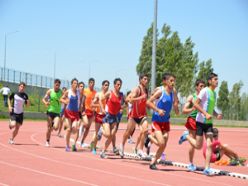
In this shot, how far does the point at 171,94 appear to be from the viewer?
12.1 m

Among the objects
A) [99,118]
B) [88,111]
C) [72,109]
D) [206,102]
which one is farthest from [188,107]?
[88,111]

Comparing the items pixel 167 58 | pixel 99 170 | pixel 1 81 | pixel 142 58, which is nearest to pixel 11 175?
pixel 99 170

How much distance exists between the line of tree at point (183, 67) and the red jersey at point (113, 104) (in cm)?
4030

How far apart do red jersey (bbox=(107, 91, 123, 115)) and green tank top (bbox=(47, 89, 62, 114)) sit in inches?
129

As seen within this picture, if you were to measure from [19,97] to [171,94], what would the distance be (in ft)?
22.8

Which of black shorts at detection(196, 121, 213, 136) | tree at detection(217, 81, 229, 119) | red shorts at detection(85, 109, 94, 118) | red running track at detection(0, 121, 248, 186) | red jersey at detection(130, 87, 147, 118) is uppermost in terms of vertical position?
tree at detection(217, 81, 229, 119)

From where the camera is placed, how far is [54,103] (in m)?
17.1

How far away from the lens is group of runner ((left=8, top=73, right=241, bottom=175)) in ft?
37.6

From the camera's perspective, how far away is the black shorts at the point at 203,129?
11375 millimetres

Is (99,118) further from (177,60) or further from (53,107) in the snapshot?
(177,60)

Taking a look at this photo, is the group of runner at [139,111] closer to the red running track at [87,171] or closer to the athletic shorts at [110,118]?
the athletic shorts at [110,118]

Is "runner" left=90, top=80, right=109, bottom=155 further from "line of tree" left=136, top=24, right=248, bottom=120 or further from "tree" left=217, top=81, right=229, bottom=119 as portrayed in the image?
"tree" left=217, top=81, right=229, bottom=119

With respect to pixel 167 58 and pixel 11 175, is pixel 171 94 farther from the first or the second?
pixel 167 58

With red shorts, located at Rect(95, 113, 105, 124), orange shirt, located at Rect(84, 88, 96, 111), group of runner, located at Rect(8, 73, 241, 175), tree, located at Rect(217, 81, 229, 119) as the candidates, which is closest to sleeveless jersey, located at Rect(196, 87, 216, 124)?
group of runner, located at Rect(8, 73, 241, 175)
